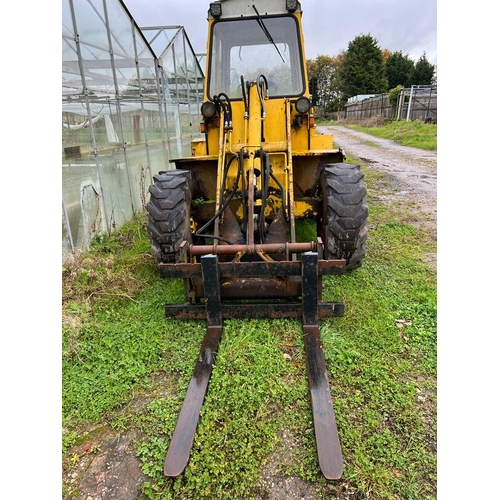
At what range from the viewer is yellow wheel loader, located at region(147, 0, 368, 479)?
3041 mm

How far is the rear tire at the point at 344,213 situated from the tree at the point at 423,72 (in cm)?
4238

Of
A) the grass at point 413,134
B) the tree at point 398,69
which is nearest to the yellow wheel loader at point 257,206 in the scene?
the grass at point 413,134

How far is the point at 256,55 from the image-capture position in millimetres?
4355

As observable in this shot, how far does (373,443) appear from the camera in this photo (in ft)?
7.25

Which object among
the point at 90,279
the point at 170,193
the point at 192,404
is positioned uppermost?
the point at 170,193

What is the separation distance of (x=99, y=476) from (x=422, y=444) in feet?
6.33

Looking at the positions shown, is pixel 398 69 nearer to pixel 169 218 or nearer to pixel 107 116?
pixel 107 116

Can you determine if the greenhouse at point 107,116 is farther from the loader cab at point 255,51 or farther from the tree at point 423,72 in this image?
the tree at point 423,72

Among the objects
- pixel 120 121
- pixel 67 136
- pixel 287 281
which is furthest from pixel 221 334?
pixel 120 121

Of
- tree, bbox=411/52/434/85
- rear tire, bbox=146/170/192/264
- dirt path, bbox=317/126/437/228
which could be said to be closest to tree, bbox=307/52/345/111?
tree, bbox=411/52/434/85

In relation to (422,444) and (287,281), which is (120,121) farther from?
(422,444)

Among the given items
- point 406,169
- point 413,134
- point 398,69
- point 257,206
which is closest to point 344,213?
point 257,206

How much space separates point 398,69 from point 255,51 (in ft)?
151

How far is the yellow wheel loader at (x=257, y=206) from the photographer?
3041mm
